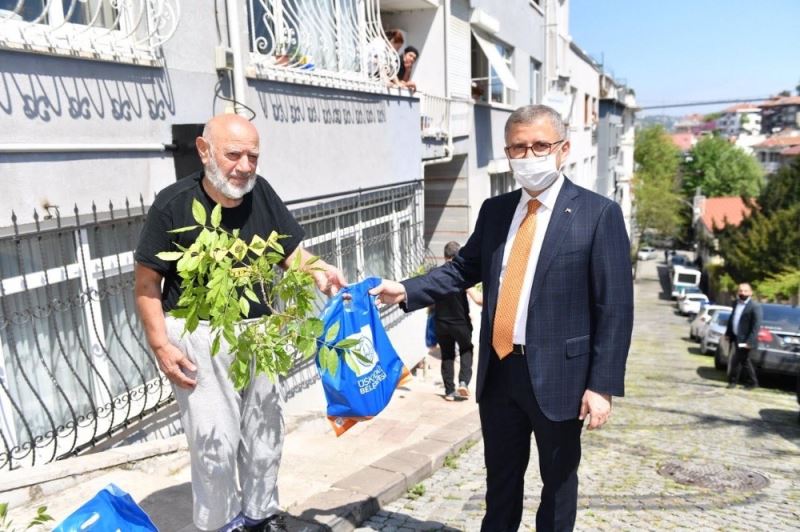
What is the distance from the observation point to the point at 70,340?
4.09 metres

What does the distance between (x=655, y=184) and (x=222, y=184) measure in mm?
60551

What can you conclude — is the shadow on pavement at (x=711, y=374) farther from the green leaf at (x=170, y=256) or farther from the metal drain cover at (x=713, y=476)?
the green leaf at (x=170, y=256)

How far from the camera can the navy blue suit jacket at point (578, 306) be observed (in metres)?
2.70

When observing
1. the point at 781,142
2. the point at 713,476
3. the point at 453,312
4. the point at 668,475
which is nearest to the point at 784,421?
the point at 713,476

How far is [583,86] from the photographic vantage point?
27.5 meters

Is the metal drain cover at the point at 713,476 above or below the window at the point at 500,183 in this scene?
below

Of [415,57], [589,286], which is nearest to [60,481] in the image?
[589,286]

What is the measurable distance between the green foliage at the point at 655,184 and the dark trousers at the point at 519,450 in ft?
177

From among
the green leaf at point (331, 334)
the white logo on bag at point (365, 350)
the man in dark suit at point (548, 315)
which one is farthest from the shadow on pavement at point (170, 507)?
the man in dark suit at point (548, 315)

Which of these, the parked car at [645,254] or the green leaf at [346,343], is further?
the parked car at [645,254]

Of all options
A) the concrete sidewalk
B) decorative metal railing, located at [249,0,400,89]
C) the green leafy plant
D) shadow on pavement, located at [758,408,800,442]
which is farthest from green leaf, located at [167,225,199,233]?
shadow on pavement, located at [758,408,800,442]

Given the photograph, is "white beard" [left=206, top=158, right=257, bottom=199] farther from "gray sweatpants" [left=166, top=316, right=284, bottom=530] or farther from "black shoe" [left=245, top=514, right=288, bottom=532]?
"black shoe" [left=245, top=514, right=288, bottom=532]

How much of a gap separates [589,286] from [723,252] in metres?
34.1

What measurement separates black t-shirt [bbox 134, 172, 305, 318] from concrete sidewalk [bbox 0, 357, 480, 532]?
1451 mm
